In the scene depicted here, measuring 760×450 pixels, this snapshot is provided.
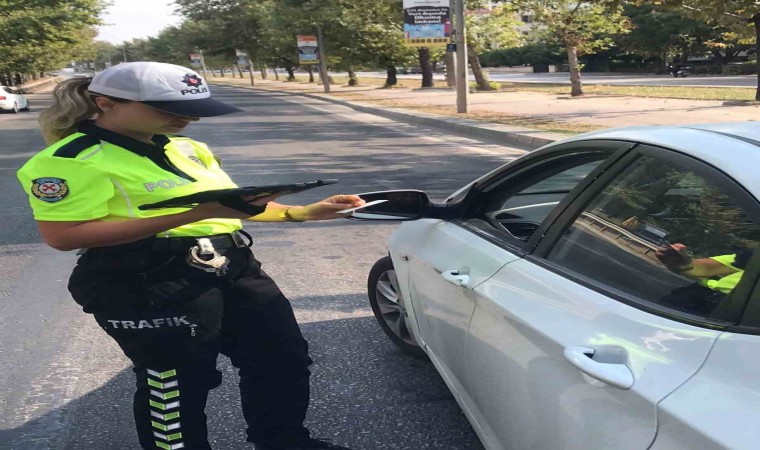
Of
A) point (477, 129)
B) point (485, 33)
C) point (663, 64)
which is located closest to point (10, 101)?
point (485, 33)

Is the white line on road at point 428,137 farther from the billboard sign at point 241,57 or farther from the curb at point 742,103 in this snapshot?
the billboard sign at point 241,57

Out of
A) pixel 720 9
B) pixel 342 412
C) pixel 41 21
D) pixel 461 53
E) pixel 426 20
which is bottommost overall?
pixel 342 412

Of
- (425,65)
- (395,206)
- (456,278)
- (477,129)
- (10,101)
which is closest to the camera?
(456,278)

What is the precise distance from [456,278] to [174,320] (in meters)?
1.01

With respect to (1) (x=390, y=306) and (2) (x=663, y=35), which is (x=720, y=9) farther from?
(2) (x=663, y=35)

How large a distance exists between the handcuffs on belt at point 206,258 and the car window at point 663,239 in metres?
1.07

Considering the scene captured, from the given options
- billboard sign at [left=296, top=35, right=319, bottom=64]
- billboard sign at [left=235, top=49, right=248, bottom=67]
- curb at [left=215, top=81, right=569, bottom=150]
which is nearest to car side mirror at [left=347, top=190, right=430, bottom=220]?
curb at [left=215, top=81, right=569, bottom=150]

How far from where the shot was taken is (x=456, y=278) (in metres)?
2.38

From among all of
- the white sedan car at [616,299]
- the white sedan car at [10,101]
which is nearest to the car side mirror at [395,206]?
the white sedan car at [616,299]

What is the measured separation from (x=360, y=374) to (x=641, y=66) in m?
52.1

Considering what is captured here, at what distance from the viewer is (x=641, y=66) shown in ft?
163

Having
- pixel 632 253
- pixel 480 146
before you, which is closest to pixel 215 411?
pixel 632 253

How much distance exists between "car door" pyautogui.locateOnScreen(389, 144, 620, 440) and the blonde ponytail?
1370 mm

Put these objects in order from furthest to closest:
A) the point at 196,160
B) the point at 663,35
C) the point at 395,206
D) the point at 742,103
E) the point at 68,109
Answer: the point at 663,35
the point at 742,103
the point at 395,206
the point at 196,160
the point at 68,109
